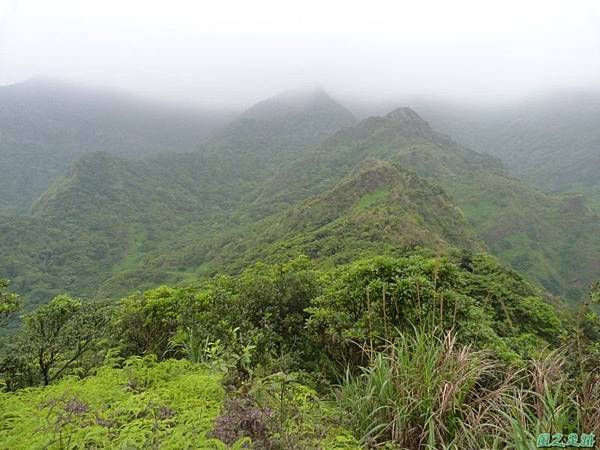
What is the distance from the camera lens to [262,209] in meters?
96.2

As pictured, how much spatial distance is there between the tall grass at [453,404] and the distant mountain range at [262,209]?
31.2 ft

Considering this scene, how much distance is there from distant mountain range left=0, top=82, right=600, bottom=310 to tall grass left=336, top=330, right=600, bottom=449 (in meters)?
9.50

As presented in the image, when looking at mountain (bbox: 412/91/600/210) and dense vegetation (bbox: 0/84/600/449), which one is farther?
mountain (bbox: 412/91/600/210)

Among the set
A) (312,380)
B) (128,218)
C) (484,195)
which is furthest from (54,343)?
(128,218)

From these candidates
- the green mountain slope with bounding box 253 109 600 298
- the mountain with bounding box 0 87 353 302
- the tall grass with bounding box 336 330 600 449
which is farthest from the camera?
the mountain with bounding box 0 87 353 302

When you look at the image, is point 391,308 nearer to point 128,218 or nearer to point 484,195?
point 484,195

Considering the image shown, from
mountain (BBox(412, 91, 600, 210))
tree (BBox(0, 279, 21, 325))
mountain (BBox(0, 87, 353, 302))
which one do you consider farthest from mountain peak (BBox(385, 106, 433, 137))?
tree (BBox(0, 279, 21, 325))

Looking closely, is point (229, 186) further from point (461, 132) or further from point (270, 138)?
point (461, 132)

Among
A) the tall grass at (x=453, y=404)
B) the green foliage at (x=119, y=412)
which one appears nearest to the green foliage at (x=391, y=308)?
the tall grass at (x=453, y=404)

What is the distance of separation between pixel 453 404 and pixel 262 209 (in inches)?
3687

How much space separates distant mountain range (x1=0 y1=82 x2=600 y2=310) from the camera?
162 ft

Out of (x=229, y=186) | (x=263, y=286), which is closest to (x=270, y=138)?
(x=229, y=186)

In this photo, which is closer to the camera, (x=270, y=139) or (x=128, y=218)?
(x=128, y=218)

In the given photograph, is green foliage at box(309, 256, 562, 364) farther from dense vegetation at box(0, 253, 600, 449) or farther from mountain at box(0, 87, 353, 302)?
mountain at box(0, 87, 353, 302)
